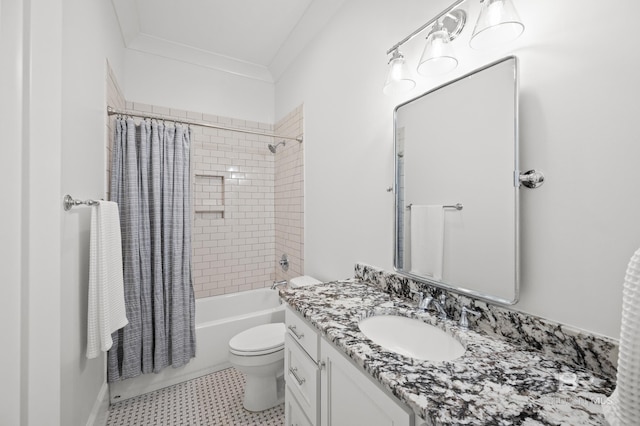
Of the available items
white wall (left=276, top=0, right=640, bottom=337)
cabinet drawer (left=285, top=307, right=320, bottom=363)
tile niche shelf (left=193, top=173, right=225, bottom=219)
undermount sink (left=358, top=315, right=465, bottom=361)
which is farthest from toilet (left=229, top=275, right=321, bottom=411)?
white wall (left=276, top=0, right=640, bottom=337)

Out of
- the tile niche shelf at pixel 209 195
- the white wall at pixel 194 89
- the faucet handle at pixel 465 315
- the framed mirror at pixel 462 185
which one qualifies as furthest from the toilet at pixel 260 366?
the white wall at pixel 194 89

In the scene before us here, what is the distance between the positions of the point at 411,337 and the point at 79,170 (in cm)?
168

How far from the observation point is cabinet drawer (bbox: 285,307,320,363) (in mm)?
1067

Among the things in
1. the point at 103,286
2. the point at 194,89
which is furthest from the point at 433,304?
the point at 194,89

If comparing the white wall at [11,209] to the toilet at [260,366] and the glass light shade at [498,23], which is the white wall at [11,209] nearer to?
the toilet at [260,366]

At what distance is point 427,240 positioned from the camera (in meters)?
1.23

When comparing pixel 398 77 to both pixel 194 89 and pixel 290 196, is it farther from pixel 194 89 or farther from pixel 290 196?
pixel 194 89

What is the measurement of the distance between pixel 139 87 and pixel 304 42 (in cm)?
153

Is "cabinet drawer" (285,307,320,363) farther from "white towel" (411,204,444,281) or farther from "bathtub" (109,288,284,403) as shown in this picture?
"bathtub" (109,288,284,403)

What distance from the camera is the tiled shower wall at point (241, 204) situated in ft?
8.58

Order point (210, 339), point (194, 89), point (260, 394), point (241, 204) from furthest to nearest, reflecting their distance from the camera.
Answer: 1. point (241, 204)
2. point (194, 89)
3. point (210, 339)
4. point (260, 394)

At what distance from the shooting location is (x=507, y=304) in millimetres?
910

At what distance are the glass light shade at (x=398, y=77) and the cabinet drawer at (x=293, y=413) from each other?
1552mm

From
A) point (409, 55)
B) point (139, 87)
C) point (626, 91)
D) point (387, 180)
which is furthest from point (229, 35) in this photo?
point (626, 91)
